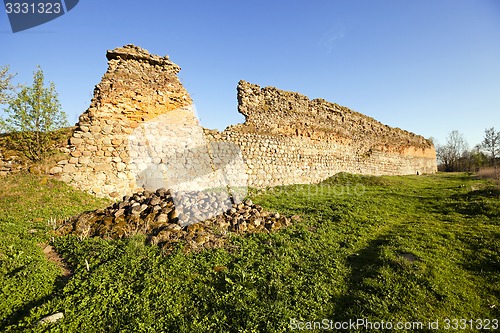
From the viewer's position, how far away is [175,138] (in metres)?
11.8

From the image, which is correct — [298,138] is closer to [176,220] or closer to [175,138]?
[175,138]

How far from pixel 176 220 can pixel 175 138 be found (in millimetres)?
5890

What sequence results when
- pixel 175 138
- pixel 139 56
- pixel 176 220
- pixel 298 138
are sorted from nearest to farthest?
pixel 176 220
pixel 139 56
pixel 175 138
pixel 298 138

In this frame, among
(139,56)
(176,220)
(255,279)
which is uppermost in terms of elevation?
(139,56)

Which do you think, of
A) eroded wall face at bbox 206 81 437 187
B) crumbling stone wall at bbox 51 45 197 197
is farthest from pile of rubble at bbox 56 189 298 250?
eroded wall face at bbox 206 81 437 187

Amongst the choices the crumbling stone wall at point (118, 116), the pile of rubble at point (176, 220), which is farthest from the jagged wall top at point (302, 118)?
the pile of rubble at point (176, 220)

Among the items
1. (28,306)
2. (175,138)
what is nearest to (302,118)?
(175,138)

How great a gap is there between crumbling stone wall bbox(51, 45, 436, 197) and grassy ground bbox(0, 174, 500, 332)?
3088 mm

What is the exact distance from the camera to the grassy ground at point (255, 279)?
3531 millimetres

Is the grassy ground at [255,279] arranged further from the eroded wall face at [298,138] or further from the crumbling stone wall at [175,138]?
the eroded wall face at [298,138]

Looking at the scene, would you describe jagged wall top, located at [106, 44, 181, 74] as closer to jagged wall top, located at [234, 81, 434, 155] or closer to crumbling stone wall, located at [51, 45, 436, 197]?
crumbling stone wall, located at [51, 45, 436, 197]

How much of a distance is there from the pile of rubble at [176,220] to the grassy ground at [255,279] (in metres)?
0.51

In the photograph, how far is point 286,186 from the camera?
614 inches

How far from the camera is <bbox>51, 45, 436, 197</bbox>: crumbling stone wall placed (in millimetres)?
10164
